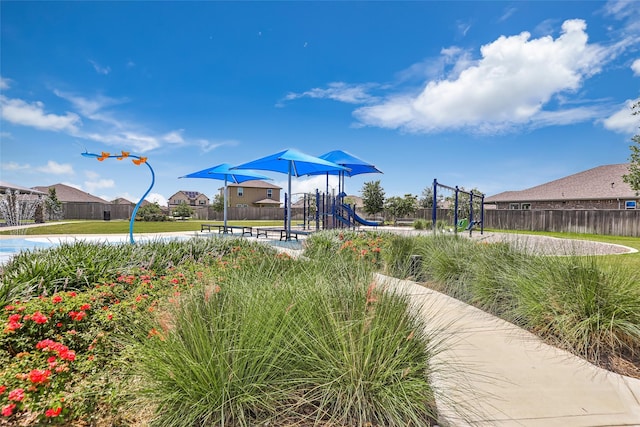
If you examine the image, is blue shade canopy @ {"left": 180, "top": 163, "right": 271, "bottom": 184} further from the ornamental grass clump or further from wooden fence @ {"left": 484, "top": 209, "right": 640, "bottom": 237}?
wooden fence @ {"left": 484, "top": 209, "right": 640, "bottom": 237}

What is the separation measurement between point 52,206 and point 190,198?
39146 mm

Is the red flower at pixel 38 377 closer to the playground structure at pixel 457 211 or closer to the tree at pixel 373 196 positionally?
the playground structure at pixel 457 211

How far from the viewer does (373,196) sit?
2958 centimetres

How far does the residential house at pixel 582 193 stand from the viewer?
23.5 m

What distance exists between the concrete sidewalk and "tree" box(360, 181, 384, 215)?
26758mm

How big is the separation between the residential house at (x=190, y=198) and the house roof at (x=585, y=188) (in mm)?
56372

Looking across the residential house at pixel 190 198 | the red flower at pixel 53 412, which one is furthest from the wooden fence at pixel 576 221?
the residential house at pixel 190 198

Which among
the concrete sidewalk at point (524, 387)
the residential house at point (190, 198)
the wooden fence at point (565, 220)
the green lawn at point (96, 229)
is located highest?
the residential house at point (190, 198)

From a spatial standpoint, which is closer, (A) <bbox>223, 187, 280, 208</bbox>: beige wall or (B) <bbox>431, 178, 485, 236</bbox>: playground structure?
(B) <bbox>431, 178, 485, 236</bbox>: playground structure

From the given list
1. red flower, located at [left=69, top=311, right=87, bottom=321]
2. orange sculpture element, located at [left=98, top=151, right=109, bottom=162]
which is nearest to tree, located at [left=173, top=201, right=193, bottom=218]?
orange sculpture element, located at [left=98, top=151, right=109, bottom=162]

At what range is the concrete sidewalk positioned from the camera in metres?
1.85

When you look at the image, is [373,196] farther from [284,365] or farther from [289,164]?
[284,365]

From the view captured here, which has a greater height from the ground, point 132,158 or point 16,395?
point 132,158

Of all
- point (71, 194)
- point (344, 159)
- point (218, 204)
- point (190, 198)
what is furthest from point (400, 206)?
point (190, 198)
